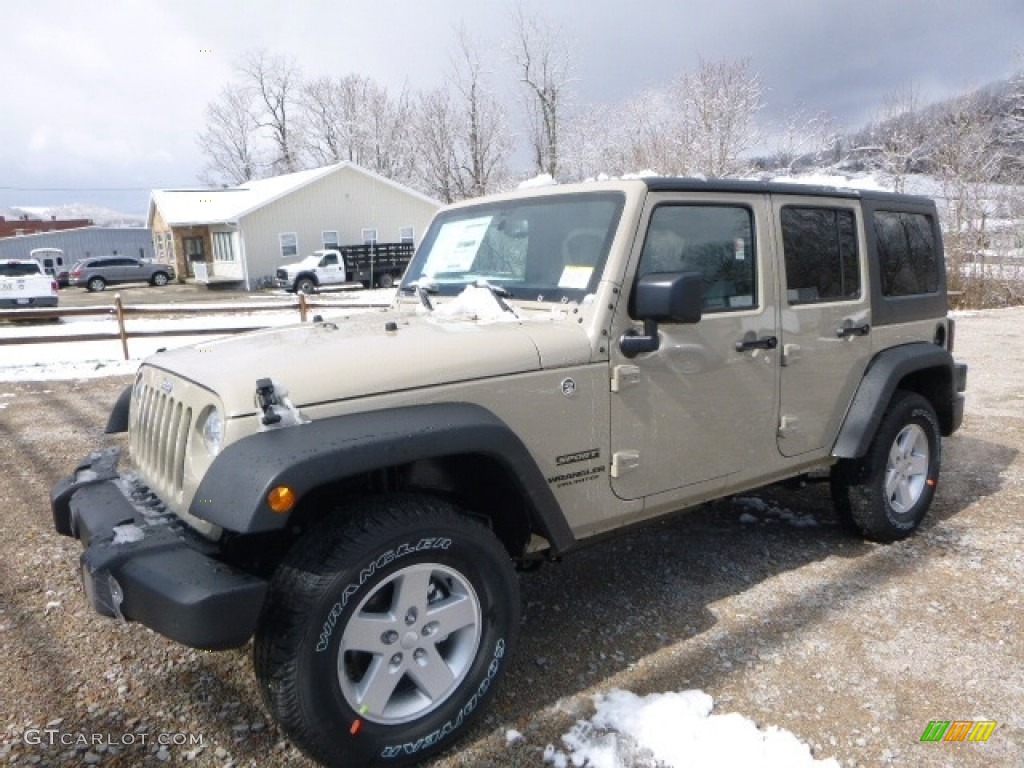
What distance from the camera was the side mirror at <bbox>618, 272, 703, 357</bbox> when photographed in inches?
107

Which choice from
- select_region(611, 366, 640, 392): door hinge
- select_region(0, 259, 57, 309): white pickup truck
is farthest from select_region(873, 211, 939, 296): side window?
select_region(0, 259, 57, 309): white pickup truck

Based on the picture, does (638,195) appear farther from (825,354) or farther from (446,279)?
(825,354)

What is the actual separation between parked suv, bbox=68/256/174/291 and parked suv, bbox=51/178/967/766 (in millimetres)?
36553

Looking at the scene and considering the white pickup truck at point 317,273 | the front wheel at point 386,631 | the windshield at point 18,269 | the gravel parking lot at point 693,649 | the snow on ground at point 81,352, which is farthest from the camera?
the white pickup truck at point 317,273

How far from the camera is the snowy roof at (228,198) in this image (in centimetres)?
3447

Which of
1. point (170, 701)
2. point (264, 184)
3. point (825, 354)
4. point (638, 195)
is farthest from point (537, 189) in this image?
point (264, 184)

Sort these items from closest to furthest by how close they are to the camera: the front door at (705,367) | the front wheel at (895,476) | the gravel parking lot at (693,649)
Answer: the gravel parking lot at (693,649)
the front door at (705,367)
the front wheel at (895,476)

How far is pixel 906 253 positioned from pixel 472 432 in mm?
3153

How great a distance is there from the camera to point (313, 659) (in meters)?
2.19

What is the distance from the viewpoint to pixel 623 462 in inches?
116

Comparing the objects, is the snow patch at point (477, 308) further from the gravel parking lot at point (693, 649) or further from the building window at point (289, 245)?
the building window at point (289, 245)

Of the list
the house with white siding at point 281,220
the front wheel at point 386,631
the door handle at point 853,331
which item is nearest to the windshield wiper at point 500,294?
the front wheel at point 386,631

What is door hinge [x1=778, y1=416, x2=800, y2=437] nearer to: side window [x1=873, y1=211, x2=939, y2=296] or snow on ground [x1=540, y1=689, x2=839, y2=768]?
side window [x1=873, y1=211, x2=939, y2=296]

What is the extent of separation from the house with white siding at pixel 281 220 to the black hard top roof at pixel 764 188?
30.6 meters
